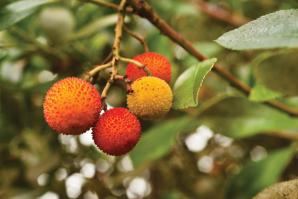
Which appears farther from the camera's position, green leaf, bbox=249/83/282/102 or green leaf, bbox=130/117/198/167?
green leaf, bbox=130/117/198/167

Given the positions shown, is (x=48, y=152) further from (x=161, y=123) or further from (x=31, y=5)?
(x=31, y=5)

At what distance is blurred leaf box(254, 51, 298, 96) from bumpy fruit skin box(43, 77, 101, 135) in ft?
2.29

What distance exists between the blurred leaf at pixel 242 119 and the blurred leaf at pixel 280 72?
0.11m

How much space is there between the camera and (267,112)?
1.96m

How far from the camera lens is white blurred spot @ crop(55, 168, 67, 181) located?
2012mm

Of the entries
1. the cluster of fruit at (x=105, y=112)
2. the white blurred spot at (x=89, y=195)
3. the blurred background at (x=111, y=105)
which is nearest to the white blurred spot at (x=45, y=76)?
the blurred background at (x=111, y=105)

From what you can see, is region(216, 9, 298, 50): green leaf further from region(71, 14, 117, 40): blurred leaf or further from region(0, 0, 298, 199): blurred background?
region(71, 14, 117, 40): blurred leaf

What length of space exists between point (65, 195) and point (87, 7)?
0.64 metres

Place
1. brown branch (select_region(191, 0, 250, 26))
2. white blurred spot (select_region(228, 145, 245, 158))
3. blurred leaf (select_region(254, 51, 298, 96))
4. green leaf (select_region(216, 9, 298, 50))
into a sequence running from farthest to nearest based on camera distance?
white blurred spot (select_region(228, 145, 245, 158)) < brown branch (select_region(191, 0, 250, 26)) < blurred leaf (select_region(254, 51, 298, 96)) < green leaf (select_region(216, 9, 298, 50))

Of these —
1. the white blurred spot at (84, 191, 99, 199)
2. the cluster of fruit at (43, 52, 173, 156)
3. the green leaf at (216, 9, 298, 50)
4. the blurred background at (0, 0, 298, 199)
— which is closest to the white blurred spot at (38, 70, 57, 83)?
the blurred background at (0, 0, 298, 199)

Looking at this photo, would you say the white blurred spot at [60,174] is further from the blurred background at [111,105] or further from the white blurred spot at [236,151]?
the white blurred spot at [236,151]

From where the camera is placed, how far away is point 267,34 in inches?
34.7

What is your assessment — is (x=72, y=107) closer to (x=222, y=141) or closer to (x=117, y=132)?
(x=117, y=132)

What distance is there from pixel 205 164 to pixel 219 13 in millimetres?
654
